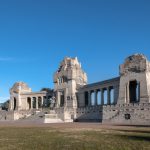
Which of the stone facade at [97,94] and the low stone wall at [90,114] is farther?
the low stone wall at [90,114]

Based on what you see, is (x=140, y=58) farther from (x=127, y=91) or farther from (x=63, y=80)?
(x=63, y=80)

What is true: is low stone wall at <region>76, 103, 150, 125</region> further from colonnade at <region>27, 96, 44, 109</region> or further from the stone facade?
colonnade at <region>27, 96, 44, 109</region>

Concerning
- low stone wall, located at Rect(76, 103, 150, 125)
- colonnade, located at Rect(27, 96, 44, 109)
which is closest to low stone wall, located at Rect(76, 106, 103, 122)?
low stone wall, located at Rect(76, 103, 150, 125)

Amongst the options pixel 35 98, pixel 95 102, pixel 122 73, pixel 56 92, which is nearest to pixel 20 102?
pixel 35 98

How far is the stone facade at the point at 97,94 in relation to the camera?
64.4 m

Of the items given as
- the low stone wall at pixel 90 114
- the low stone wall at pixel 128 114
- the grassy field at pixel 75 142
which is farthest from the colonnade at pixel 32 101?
the grassy field at pixel 75 142

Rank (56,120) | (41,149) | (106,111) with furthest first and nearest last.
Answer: (56,120) < (106,111) < (41,149)

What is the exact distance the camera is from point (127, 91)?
7338 centimetres

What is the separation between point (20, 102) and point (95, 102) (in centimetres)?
3771

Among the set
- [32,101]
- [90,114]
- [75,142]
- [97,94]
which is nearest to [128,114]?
[90,114]

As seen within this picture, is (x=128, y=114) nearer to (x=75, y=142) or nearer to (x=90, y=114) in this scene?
(x=90, y=114)

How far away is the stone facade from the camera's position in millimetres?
64438

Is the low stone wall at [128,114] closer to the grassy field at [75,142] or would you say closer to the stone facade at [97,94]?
the stone facade at [97,94]

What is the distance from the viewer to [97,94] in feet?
304
